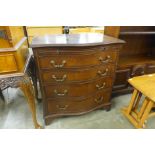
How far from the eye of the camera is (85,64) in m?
1.30

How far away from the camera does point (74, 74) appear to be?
133 centimetres

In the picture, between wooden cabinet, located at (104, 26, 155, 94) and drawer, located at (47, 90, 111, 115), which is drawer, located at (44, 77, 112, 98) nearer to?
drawer, located at (47, 90, 111, 115)

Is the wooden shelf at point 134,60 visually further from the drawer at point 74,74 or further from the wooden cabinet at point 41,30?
the wooden cabinet at point 41,30

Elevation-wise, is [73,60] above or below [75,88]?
above

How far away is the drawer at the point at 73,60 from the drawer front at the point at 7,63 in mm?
216

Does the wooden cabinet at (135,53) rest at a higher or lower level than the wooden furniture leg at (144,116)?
higher

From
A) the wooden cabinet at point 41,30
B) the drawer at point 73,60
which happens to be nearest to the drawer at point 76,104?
the drawer at point 73,60

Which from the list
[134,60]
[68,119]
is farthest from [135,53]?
[68,119]

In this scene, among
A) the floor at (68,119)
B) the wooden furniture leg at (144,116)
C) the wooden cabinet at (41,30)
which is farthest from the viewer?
the wooden cabinet at (41,30)

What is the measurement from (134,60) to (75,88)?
1.14 m

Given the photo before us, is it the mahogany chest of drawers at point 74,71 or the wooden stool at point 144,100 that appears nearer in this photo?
the mahogany chest of drawers at point 74,71

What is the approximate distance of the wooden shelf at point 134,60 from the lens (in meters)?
1.91

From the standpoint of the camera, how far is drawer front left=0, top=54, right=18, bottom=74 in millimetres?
1023

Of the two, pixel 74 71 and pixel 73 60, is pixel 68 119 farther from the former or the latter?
pixel 73 60
